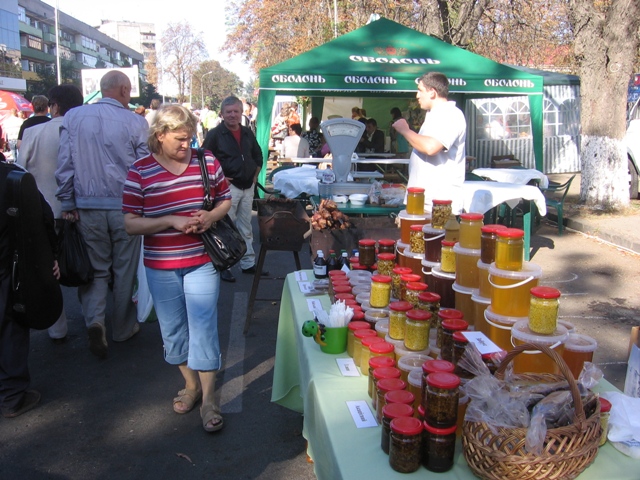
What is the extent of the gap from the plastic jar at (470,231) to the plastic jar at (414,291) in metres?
0.25

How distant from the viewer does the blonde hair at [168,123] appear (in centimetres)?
312

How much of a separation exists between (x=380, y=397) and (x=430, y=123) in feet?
9.01

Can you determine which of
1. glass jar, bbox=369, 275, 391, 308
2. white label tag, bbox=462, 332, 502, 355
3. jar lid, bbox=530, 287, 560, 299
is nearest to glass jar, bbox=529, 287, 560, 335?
jar lid, bbox=530, 287, 560, 299

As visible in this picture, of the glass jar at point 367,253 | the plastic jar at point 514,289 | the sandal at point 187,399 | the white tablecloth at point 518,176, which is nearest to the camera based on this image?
the plastic jar at point 514,289

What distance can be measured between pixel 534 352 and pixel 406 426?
20.2 inches

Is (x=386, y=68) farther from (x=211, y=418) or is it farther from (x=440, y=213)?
(x=211, y=418)

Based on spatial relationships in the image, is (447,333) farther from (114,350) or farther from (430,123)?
(114,350)

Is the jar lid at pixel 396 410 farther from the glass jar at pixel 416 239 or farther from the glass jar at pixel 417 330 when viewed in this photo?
the glass jar at pixel 416 239

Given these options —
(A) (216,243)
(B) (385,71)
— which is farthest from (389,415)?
(B) (385,71)

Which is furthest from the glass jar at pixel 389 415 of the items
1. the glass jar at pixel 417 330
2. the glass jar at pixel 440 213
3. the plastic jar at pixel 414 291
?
the glass jar at pixel 440 213

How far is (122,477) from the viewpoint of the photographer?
10.1ft

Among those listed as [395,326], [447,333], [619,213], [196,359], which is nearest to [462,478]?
[447,333]

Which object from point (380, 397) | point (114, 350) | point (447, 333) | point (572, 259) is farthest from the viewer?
point (572, 259)

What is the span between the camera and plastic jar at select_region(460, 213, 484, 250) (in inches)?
95.3
